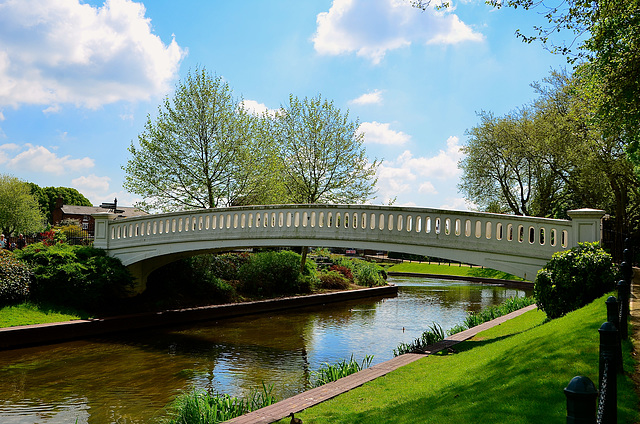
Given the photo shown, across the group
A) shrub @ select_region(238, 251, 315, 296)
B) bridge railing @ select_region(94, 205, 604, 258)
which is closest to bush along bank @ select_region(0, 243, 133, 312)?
bridge railing @ select_region(94, 205, 604, 258)

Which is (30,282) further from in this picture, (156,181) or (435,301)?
(435,301)

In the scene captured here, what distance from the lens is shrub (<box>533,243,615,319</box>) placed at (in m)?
9.81

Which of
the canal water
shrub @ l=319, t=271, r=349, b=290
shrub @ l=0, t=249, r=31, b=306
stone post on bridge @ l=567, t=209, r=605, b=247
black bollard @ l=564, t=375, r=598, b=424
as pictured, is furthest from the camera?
shrub @ l=319, t=271, r=349, b=290

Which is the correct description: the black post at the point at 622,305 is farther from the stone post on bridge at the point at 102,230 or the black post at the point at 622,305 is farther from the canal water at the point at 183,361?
the stone post on bridge at the point at 102,230

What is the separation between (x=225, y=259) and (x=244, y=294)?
262 cm

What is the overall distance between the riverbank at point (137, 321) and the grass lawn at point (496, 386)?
35.2 ft

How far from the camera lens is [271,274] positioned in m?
23.8

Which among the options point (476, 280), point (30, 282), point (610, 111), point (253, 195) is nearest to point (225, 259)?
point (253, 195)

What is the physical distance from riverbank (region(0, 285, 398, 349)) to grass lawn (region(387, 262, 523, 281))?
62.6 feet

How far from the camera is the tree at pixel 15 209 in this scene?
59094 millimetres

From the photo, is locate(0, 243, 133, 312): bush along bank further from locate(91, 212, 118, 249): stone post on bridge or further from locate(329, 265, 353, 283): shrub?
locate(329, 265, 353, 283): shrub

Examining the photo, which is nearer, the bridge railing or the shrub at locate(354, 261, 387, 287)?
the bridge railing

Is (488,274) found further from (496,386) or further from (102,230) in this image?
(496,386)

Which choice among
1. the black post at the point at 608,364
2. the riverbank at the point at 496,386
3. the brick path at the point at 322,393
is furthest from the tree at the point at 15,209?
the black post at the point at 608,364
